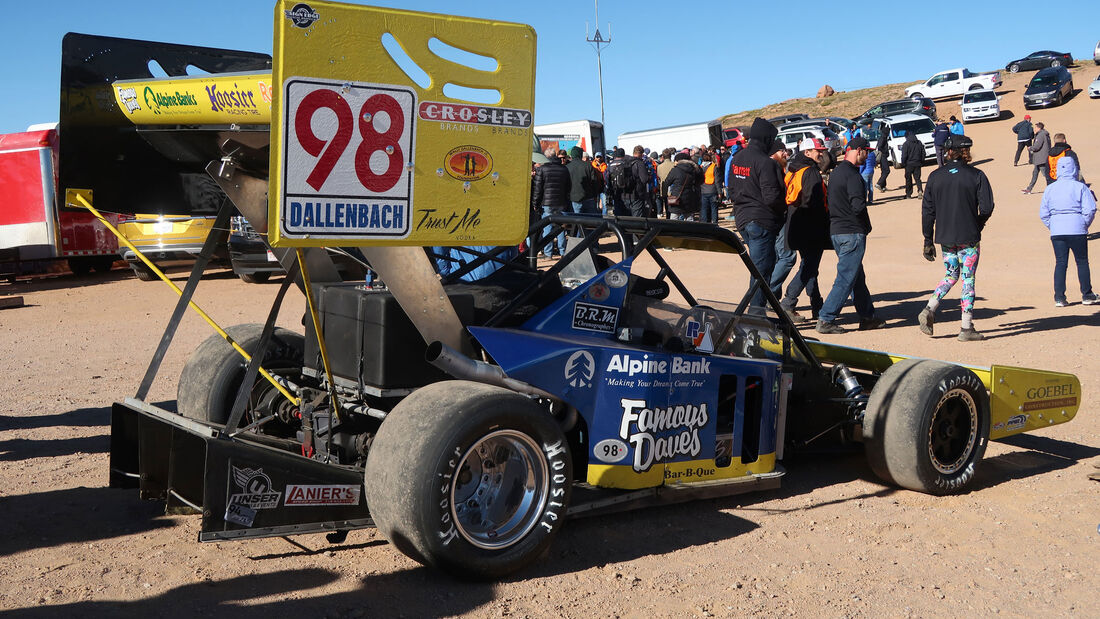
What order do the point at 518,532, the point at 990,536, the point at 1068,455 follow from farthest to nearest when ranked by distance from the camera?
the point at 1068,455 < the point at 990,536 < the point at 518,532

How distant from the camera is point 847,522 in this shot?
4.81 m

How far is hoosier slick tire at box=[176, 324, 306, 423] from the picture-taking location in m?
5.12

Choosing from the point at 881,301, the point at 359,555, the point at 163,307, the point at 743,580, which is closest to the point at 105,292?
the point at 163,307

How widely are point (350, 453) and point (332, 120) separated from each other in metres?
1.71

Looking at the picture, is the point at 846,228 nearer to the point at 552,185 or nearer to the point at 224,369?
the point at 224,369

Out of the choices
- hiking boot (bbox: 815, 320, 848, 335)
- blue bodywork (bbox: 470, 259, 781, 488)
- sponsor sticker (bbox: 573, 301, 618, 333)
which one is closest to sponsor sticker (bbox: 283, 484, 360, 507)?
blue bodywork (bbox: 470, 259, 781, 488)

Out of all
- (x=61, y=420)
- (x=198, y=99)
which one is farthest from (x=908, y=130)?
(x=198, y=99)

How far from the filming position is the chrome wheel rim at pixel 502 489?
13.1ft

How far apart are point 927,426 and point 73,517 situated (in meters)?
4.33

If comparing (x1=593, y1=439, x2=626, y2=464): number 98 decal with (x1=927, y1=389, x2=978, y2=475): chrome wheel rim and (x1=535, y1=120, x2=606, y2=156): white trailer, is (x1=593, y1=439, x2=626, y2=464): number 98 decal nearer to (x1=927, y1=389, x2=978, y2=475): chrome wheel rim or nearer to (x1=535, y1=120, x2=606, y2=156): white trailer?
(x1=927, y1=389, x2=978, y2=475): chrome wheel rim

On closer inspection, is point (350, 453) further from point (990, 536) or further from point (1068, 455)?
point (1068, 455)

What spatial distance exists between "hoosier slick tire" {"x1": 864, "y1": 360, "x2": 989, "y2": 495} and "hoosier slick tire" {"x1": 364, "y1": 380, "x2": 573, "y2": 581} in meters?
2.06

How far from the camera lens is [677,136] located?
111 ft

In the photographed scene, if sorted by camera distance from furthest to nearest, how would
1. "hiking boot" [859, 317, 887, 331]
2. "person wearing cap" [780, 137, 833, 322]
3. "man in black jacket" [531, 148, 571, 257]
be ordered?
"man in black jacket" [531, 148, 571, 257], "hiking boot" [859, 317, 887, 331], "person wearing cap" [780, 137, 833, 322]
